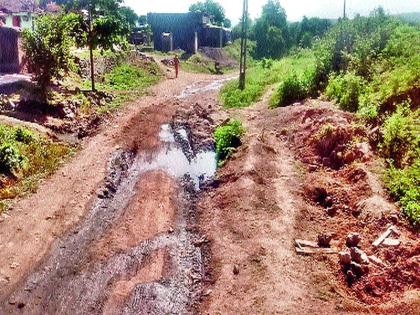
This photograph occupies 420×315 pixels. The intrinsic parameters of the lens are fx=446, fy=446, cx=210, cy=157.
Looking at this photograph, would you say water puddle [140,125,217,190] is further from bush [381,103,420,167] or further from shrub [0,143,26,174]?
bush [381,103,420,167]

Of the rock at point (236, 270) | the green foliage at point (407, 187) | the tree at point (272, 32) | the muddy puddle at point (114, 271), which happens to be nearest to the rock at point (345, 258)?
the green foliage at point (407, 187)

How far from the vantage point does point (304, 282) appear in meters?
9.50

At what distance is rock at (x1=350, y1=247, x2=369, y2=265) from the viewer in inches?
387

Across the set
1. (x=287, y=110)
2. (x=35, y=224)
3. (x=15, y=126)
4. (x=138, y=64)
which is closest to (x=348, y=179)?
(x=287, y=110)

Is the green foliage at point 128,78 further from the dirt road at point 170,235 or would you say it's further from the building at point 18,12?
the dirt road at point 170,235

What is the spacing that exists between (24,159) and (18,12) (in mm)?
22203

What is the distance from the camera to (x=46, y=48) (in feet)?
69.2

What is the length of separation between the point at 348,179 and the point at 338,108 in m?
6.01

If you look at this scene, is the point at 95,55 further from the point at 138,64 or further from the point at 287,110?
the point at 287,110

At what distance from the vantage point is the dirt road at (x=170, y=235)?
954 cm

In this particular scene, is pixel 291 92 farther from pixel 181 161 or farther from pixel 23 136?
pixel 23 136

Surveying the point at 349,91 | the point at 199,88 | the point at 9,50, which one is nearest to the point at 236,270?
the point at 349,91

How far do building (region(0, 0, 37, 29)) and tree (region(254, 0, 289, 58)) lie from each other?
26.2 m

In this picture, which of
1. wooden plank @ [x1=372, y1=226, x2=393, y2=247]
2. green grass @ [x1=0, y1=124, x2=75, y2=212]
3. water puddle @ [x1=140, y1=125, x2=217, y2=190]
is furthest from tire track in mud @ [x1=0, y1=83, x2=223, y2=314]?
wooden plank @ [x1=372, y1=226, x2=393, y2=247]
